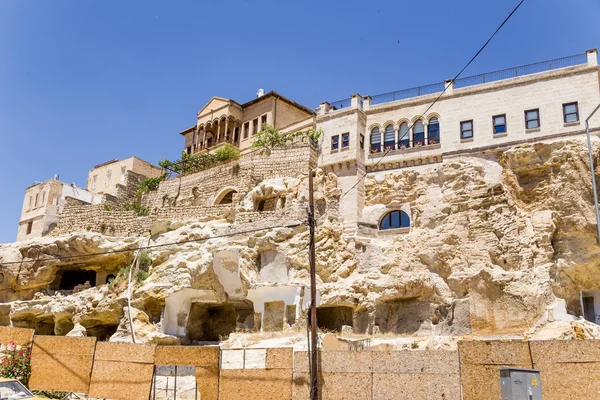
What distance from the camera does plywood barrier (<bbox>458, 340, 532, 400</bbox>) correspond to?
41.1ft

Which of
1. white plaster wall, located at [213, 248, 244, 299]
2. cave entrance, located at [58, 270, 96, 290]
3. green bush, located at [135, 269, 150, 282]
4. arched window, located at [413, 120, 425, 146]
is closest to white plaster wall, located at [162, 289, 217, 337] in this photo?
white plaster wall, located at [213, 248, 244, 299]

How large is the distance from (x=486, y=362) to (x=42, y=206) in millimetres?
45598

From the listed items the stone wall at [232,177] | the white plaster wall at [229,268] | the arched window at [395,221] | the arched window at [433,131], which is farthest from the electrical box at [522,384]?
the stone wall at [232,177]

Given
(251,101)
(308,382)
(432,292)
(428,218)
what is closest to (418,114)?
(428,218)

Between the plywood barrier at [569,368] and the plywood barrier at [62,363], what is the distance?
12337 millimetres

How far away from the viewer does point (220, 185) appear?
136 feet

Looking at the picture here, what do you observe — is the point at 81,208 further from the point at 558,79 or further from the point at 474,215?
the point at 558,79

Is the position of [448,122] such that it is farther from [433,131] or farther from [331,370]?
[331,370]

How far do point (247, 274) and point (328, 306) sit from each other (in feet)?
16.0

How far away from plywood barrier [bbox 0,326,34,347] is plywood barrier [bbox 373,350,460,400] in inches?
441

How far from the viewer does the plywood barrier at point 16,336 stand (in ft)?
58.3

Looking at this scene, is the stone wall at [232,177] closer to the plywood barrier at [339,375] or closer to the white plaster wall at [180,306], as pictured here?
the white plaster wall at [180,306]

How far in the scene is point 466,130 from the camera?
33250mm

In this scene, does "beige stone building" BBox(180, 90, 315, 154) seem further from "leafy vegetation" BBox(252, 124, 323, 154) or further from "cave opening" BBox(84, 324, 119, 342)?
"cave opening" BBox(84, 324, 119, 342)
